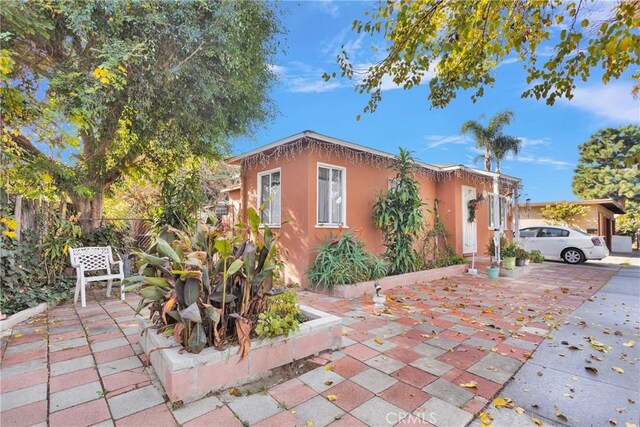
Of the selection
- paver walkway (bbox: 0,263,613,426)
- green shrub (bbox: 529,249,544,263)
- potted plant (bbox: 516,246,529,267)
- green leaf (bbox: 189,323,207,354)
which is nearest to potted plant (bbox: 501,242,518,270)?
potted plant (bbox: 516,246,529,267)

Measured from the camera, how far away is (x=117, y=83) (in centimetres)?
441

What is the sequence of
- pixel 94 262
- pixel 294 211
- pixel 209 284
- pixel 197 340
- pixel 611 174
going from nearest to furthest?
pixel 197 340 < pixel 209 284 < pixel 94 262 < pixel 294 211 < pixel 611 174

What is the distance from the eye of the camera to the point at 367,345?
3172 millimetres

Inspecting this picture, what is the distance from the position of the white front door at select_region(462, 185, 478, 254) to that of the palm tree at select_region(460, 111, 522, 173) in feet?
19.4

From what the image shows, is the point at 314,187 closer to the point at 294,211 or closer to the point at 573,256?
the point at 294,211

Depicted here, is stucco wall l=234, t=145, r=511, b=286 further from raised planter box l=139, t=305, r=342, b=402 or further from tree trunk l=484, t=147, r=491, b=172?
tree trunk l=484, t=147, r=491, b=172

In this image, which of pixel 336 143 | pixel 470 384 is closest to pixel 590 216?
pixel 336 143

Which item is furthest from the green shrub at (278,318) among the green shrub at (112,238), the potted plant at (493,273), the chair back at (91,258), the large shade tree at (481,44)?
the potted plant at (493,273)

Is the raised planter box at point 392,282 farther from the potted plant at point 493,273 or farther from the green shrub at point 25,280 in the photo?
the green shrub at point 25,280

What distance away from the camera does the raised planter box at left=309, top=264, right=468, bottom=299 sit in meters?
5.40

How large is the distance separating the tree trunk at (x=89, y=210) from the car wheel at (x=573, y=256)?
14435 millimetres

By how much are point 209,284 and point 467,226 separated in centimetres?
913

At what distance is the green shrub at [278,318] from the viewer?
250cm

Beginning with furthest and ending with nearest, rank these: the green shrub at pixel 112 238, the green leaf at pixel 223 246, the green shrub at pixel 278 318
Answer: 1. the green shrub at pixel 112 238
2. the green shrub at pixel 278 318
3. the green leaf at pixel 223 246
